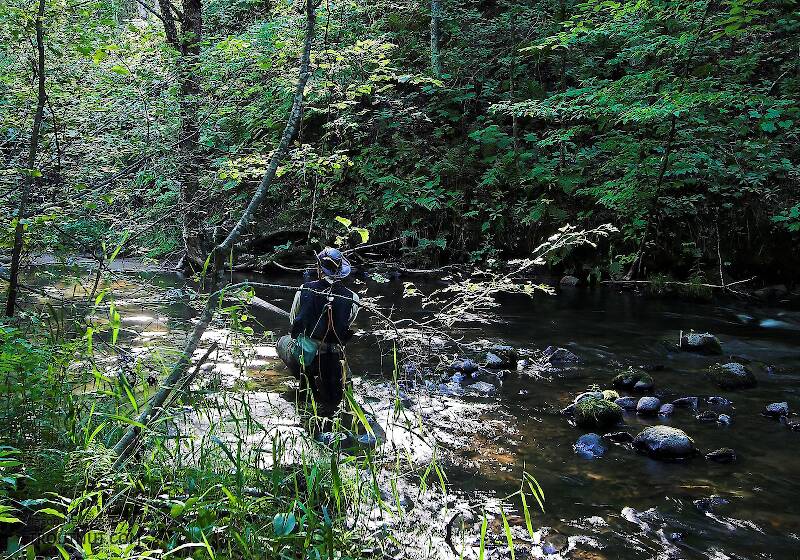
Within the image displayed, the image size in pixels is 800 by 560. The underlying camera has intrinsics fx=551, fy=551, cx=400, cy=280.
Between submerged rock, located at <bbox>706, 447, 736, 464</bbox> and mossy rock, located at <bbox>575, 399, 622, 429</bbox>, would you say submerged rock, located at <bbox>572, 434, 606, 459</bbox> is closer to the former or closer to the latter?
mossy rock, located at <bbox>575, 399, 622, 429</bbox>

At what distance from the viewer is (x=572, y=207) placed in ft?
48.1

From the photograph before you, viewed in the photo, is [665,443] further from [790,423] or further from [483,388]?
[483,388]

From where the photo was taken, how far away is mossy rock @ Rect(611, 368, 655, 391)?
745 centimetres

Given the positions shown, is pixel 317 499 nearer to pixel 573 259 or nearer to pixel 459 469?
pixel 459 469

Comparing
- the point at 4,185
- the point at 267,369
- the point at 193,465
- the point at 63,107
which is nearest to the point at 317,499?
the point at 193,465

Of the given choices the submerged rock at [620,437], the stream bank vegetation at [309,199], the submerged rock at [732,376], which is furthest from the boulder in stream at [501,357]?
the submerged rock at [732,376]

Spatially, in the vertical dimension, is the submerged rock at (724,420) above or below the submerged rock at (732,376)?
below

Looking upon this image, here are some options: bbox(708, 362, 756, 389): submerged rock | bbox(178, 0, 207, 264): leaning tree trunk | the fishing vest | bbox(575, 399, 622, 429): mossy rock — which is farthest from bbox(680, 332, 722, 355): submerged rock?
bbox(178, 0, 207, 264): leaning tree trunk

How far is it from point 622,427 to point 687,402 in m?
1.25

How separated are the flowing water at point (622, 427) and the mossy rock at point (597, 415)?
0.15 meters

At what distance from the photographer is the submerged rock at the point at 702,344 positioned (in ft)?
29.5

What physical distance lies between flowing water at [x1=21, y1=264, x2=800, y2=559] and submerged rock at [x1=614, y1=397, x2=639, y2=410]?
32 centimetres

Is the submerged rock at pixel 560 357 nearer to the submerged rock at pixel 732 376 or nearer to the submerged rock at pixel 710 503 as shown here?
the submerged rock at pixel 732 376

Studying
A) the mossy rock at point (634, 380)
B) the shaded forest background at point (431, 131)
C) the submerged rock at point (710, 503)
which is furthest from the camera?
the mossy rock at point (634, 380)
